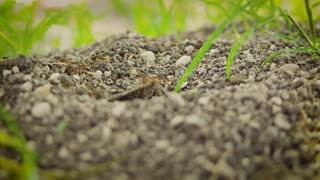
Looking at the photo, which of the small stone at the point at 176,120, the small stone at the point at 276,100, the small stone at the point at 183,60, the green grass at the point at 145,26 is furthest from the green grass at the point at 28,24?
the small stone at the point at 276,100

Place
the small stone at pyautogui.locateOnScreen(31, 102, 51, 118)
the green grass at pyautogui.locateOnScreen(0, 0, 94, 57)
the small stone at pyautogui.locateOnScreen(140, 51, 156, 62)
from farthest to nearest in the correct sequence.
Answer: the green grass at pyautogui.locateOnScreen(0, 0, 94, 57)
the small stone at pyautogui.locateOnScreen(140, 51, 156, 62)
the small stone at pyautogui.locateOnScreen(31, 102, 51, 118)

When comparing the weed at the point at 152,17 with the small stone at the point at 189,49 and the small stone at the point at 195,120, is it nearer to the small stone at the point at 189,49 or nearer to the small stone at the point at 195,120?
the small stone at the point at 189,49

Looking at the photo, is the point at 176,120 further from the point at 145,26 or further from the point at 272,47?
the point at 145,26

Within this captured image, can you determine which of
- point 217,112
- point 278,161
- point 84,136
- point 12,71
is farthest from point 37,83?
point 278,161

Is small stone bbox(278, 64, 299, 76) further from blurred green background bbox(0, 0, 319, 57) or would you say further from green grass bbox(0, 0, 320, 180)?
blurred green background bbox(0, 0, 319, 57)

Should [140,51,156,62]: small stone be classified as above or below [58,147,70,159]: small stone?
above

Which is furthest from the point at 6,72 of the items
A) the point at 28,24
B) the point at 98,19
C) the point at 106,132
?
the point at 98,19

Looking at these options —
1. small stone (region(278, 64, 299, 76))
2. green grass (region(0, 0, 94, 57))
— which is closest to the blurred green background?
green grass (region(0, 0, 94, 57))
